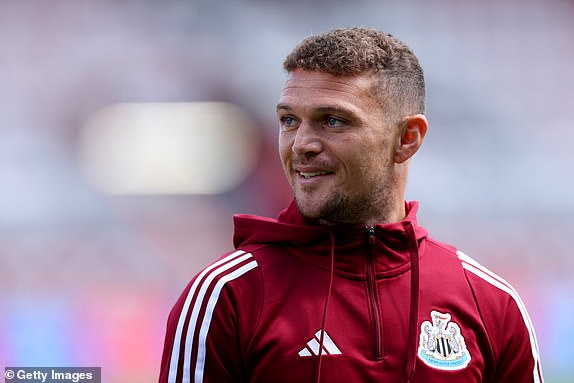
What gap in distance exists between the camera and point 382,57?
4.73 feet

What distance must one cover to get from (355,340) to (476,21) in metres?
2.57

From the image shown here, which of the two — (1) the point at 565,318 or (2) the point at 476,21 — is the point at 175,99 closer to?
(2) the point at 476,21

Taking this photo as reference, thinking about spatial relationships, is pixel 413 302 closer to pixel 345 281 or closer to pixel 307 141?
pixel 345 281

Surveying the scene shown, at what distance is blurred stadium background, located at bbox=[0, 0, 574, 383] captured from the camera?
3.23 m

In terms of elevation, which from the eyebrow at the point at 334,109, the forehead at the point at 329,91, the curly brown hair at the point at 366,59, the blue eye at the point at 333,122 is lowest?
the blue eye at the point at 333,122

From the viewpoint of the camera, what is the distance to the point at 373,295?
139 cm

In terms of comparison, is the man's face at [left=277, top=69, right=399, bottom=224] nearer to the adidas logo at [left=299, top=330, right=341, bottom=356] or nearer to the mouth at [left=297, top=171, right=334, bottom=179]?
the mouth at [left=297, top=171, right=334, bottom=179]

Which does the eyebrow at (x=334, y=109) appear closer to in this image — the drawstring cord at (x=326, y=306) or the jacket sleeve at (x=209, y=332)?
the drawstring cord at (x=326, y=306)

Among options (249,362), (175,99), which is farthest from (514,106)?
(249,362)

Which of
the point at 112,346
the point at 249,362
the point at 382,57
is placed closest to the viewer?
the point at 249,362

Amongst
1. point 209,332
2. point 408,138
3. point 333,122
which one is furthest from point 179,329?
point 408,138

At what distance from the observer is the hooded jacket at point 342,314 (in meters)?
1.31

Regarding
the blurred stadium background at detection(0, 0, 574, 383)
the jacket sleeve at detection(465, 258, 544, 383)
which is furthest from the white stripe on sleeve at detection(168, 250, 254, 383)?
the blurred stadium background at detection(0, 0, 574, 383)

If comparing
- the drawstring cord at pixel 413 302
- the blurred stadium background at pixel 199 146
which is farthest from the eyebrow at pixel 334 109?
the blurred stadium background at pixel 199 146
